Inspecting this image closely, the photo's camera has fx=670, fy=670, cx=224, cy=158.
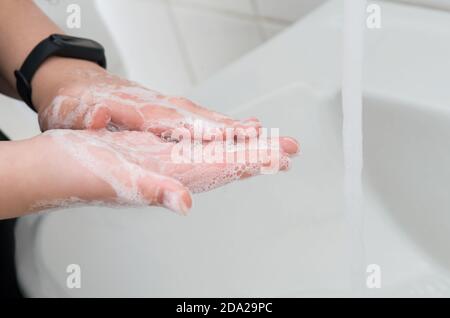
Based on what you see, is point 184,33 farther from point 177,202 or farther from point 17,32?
point 177,202

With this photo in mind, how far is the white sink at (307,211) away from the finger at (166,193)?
Answer: 0.25 meters

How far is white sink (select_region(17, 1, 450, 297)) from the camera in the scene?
2.39 feet

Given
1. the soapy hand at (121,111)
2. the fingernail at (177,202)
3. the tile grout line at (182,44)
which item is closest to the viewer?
the fingernail at (177,202)

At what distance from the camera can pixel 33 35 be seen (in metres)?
0.74

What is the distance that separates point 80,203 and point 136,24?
544 millimetres

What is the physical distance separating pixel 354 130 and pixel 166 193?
0.29m

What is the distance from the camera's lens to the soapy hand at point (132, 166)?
0.50 meters

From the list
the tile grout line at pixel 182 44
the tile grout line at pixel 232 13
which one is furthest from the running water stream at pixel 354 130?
the tile grout line at pixel 182 44

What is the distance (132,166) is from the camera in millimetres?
513

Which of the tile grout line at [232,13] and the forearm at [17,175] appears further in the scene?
the tile grout line at [232,13]

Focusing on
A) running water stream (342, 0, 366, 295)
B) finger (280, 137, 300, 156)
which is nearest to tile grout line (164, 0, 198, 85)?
running water stream (342, 0, 366, 295)

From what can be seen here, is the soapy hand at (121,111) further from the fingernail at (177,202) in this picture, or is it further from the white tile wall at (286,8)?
the white tile wall at (286,8)

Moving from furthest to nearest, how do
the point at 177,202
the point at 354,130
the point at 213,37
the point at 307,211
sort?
the point at 213,37, the point at 307,211, the point at 354,130, the point at 177,202

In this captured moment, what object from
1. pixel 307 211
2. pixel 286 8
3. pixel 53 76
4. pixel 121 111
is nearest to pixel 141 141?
pixel 121 111
